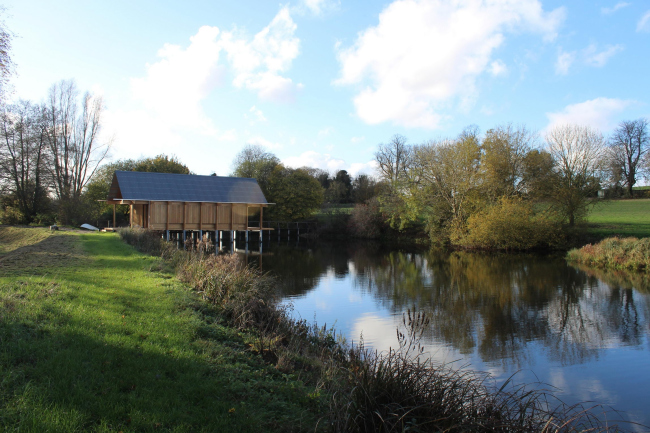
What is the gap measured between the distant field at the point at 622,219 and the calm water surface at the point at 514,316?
10889 mm

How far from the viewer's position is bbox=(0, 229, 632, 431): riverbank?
3.05 m

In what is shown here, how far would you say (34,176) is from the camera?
1047 inches

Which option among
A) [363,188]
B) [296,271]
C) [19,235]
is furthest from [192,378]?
[363,188]

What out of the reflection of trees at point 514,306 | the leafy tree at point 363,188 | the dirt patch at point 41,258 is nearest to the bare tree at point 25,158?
the dirt patch at point 41,258

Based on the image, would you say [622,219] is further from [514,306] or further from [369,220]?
[514,306]

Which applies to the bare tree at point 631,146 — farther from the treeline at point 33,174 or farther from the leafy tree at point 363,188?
the treeline at point 33,174

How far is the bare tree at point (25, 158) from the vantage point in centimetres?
2439

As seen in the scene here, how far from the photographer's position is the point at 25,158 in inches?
1023

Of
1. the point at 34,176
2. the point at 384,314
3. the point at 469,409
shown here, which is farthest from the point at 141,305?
the point at 34,176

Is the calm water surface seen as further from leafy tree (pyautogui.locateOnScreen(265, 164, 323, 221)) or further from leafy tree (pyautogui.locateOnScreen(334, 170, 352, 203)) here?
leafy tree (pyautogui.locateOnScreen(334, 170, 352, 203))

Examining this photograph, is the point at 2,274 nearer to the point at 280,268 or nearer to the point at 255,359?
the point at 255,359

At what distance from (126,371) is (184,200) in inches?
918

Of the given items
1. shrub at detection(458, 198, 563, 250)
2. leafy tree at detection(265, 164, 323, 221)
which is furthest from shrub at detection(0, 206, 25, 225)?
shrub at detection(458, 198, 563, 250)

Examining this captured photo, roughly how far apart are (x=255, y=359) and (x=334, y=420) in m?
1.82
